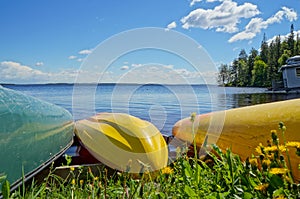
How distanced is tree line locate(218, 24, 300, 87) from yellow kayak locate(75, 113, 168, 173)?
119 feet

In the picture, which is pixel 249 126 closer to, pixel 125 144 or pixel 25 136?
pixel 125 144

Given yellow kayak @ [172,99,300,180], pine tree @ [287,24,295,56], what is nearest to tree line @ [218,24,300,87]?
pine tree @ [287,24,295,56]

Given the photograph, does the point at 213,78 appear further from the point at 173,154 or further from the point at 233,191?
the point at 233,191

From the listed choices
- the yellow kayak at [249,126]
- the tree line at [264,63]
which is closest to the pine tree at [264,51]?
the tree line at [264,63]

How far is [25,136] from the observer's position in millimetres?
1828

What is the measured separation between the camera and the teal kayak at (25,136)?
1.64 metres

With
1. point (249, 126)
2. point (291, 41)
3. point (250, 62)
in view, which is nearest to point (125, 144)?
point (249, 126)

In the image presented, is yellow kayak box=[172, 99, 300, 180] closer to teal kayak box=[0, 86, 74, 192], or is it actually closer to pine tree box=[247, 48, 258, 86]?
teal kayak box=[0, 86, 74, 192]

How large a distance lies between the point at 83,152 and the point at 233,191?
1.94 meters

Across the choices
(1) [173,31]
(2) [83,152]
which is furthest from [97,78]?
(2) [83,152]

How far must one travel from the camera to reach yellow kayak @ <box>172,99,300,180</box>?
7.25 feet

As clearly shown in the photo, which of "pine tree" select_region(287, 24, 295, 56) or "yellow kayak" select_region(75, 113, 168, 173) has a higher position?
"pine tree" select_region(287, 24, 295, 56)

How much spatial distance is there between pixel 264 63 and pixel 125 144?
50946 millimetres

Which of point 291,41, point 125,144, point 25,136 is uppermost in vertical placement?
point 291,41
